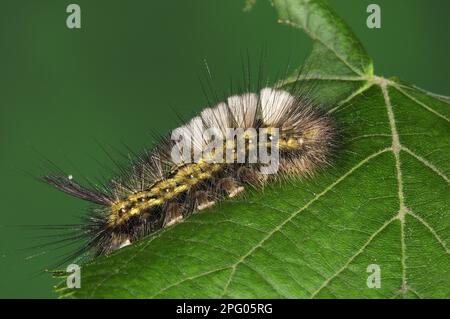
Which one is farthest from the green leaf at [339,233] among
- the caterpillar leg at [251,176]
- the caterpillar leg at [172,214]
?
the caterpillar leg at [172,214]

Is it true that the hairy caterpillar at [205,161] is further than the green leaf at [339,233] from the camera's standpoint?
Yes

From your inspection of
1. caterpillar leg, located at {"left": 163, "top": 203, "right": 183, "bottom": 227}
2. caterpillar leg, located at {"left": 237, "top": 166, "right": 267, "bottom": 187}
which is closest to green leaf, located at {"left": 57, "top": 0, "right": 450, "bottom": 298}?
caterpillar leg, located at {"left": 237, "top": 166, "right": 267, "bottom": 187}

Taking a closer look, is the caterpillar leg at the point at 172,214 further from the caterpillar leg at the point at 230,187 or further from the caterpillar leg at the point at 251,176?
the caterpillar leg at the point at 251,176

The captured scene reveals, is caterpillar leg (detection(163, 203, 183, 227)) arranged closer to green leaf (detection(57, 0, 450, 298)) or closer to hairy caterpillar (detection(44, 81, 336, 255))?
hairy caterpillar (detection(44, 81, 336, 255))

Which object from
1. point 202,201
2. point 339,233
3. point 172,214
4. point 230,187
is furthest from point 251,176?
point 339,233

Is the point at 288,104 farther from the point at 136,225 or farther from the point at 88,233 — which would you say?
the point at 88,233

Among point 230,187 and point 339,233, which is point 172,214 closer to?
point 230,187

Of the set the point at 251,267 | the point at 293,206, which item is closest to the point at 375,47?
the point at 293,206
